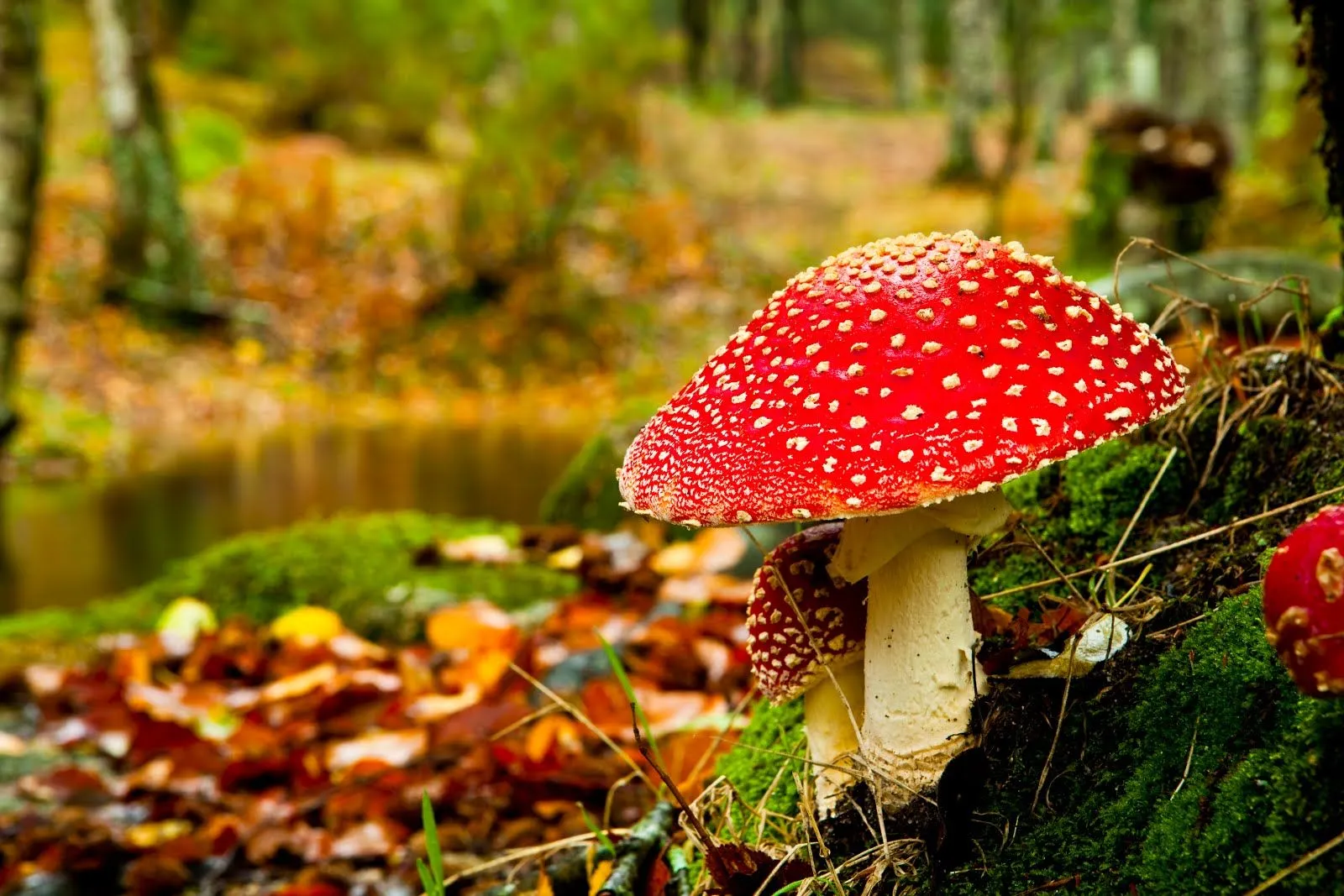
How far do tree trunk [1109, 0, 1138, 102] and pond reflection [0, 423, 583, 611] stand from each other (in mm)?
17543

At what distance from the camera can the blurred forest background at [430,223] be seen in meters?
7.82

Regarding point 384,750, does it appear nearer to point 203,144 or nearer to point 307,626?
point 307,626

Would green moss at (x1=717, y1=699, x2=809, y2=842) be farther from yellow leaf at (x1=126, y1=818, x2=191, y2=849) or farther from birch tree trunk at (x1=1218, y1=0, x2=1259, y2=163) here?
birch tree trunk at (x1=1218, y1=0, x2=1259, y2=163)

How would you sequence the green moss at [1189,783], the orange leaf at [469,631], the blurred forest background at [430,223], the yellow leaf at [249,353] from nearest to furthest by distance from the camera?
the green moss at [1189,783]
the orange leaf at [469,631]
the blurred forest background at [430,223]
the yellow leaf at [249,353]

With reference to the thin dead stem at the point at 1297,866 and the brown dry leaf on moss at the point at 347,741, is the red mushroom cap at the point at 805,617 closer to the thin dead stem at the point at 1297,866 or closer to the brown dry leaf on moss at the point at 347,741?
the brown dry leaf on moss at the point at 347,741

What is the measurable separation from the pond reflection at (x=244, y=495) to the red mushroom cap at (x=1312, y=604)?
5929 millimetres

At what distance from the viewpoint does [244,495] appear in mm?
7805

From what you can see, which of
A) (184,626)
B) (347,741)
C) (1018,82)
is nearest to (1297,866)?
(347,741)

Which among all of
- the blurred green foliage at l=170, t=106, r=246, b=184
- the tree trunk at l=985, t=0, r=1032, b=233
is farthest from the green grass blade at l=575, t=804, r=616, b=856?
the blurred green foliage at l=170, t=106, r=246, b=184

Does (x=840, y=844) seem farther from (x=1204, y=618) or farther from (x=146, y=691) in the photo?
(x=146, y=691)

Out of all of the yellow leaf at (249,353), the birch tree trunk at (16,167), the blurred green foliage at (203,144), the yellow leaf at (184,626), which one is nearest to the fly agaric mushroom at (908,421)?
the yellow leaf at (184,626)

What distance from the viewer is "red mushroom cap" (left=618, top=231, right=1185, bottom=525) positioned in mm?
1384

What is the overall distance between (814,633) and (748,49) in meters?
34.9

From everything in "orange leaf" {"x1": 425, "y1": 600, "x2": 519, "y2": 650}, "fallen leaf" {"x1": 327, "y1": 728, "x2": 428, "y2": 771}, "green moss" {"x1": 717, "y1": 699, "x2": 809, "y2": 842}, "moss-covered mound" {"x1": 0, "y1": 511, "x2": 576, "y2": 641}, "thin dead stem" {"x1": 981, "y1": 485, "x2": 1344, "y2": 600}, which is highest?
"thin dead stem" {"x1": 981, "y1": 485, "x2": 1344, "y2": 600}
